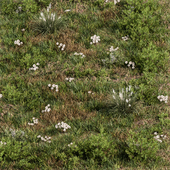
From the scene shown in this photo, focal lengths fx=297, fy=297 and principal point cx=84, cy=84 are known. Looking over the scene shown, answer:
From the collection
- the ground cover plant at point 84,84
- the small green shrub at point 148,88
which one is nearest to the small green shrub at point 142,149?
the ground cover plant at point 84,84

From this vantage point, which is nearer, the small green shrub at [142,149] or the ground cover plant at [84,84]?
the small green shrub at [142,149]

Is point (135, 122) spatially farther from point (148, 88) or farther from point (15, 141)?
point (15, 141)

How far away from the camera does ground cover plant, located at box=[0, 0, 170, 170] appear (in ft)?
18.8

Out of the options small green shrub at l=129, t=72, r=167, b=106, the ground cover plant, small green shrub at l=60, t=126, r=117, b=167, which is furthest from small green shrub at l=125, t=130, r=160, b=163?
small green shrub at l=129, t=72, r=167, b=106

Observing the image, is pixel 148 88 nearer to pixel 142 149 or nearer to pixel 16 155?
pixel 142 149

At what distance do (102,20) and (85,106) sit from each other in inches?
133

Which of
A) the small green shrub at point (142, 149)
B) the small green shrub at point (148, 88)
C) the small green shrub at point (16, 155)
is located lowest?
the small green shrub at point (16, 155)

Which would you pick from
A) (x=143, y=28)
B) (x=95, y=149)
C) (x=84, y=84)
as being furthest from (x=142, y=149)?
(x=143, y=28)

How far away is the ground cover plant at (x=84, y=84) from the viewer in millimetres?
5719

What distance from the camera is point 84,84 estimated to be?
24.3 ft

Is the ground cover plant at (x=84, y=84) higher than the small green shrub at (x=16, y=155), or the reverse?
the ground cover plant at (x=84, y=84)

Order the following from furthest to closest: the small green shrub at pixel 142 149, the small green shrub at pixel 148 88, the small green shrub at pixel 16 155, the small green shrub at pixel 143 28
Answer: the small green shrub at pixel 143 28
the small green shrub at pixel 148 88
the small green shrub at pixel 16 155
the small green shrub at pixel 142 149

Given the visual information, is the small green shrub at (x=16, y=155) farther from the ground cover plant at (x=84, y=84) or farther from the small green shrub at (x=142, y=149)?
the small green shrub at (x=142, y=149)

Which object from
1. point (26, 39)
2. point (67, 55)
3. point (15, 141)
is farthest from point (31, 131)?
point (26, 39)
